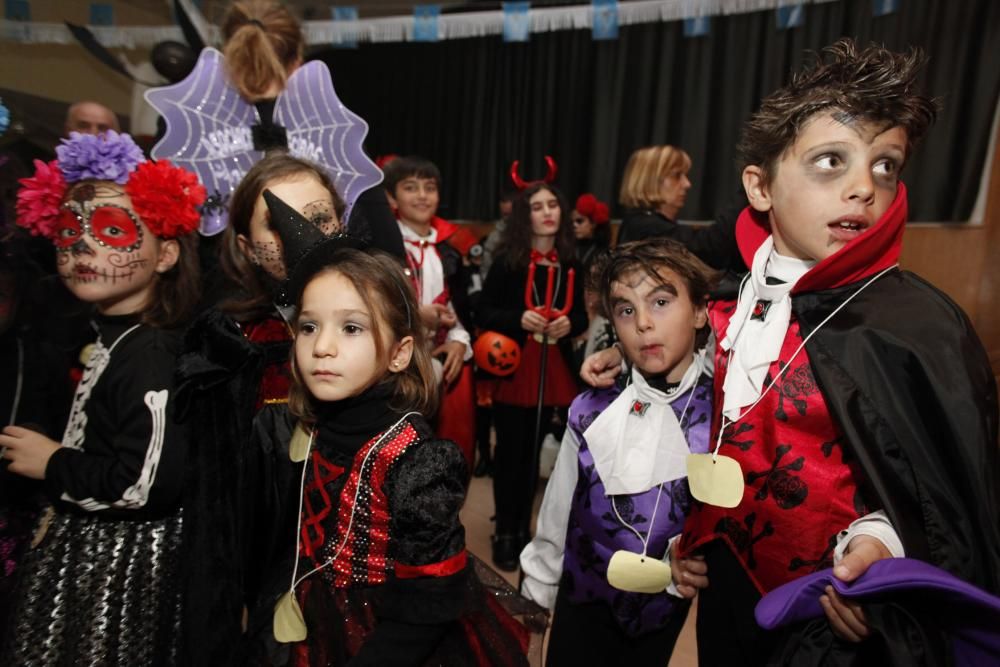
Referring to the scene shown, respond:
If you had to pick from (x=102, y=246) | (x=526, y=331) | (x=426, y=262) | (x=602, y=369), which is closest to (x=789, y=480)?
(x=602, y=369)

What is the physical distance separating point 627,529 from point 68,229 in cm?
159

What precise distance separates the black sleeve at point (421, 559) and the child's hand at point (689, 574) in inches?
19.5

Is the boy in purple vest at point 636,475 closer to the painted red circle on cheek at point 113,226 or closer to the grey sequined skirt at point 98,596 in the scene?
the grey sequined skirt at point 98,596

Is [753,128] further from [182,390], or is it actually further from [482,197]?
[482,197]

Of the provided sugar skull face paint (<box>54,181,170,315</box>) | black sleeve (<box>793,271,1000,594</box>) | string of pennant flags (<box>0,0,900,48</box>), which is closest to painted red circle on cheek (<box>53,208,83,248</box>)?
sugar skull face paint (<box>54,181,170,315</box>)

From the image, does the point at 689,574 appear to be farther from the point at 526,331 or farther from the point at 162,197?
the point at 526,331

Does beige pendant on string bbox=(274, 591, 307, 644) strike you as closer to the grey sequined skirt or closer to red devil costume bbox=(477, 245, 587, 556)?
the grey sequined skirt

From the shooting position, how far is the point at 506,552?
3.08 m

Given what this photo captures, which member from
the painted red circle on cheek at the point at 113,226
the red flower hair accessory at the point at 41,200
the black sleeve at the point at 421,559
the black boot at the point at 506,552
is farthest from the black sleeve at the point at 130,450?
the black boot at the point at 506,552

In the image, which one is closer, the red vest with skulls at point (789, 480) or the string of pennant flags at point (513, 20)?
the red vest with skulls at point (789, 480)

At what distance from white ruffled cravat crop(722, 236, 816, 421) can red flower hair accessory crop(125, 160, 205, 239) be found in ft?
4.65

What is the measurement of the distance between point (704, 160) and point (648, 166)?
230 cm

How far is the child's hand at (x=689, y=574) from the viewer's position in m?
1.41

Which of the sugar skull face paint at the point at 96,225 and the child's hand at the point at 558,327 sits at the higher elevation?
the sugar skull face paint at the point at 96,225
